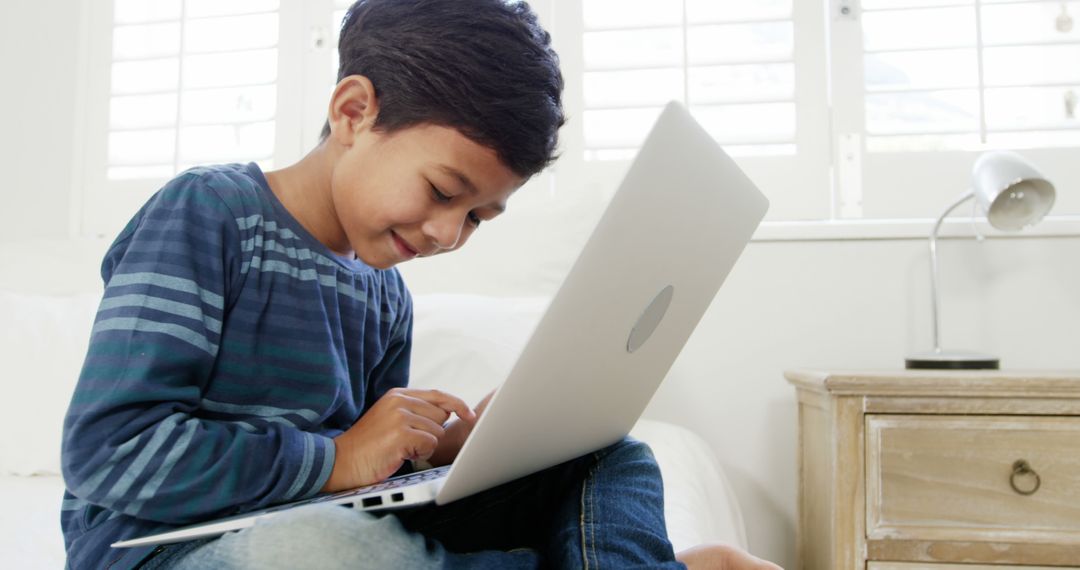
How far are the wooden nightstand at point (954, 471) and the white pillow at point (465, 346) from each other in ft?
1.51

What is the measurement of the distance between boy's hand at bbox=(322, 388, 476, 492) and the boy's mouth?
15 cm

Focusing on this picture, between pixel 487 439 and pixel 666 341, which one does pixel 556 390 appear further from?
pixel 666 341

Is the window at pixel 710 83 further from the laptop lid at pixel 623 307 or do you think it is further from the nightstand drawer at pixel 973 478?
the laptop lid at pixel 623 307

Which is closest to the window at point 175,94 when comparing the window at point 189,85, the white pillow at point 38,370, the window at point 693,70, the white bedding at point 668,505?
the window at point 189,85

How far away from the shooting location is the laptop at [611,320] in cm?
51

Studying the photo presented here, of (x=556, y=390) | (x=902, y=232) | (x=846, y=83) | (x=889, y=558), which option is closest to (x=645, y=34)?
(x=846, y=83)

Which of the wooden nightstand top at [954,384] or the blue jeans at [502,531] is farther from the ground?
the wooden nightstand top at [954,384]

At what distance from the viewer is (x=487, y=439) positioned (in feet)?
1.74

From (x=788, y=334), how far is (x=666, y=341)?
977 millimetres

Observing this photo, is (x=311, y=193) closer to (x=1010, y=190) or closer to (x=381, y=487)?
(x=381, y=487)

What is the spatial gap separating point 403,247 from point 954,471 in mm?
809

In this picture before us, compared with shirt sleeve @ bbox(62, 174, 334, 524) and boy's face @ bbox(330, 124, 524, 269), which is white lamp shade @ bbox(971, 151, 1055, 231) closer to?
boy's face @ bbox(330, 124, 524, 269)

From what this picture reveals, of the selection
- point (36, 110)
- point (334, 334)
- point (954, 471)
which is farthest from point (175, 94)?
point (954, 471)

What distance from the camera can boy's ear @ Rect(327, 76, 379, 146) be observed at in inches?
31.5
